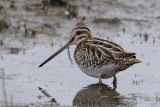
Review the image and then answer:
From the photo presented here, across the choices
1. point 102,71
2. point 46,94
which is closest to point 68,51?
point 102,71

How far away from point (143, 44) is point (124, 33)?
89cm

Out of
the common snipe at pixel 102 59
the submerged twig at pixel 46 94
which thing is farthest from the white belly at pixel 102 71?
the submerged twig at pixel 46 94

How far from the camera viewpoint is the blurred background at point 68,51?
8086 mm

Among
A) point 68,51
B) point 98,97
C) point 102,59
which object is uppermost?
point 68,51

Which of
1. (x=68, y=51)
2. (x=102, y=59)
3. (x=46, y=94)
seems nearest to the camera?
(x=46, y=94)

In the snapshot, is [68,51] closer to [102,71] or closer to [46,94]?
[102,71]

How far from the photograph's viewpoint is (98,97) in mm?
8203

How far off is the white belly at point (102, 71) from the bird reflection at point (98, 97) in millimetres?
163

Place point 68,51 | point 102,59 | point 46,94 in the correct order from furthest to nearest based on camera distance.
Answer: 1. point 68,51
2. point 102,59
3. point 46,94

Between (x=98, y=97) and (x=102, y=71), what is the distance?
55cm

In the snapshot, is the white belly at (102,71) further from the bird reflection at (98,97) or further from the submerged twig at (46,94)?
the submerged twig at (46,94)

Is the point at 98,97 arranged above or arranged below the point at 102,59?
below

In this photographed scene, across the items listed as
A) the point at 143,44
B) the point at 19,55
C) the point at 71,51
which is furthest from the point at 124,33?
the point at 19,55

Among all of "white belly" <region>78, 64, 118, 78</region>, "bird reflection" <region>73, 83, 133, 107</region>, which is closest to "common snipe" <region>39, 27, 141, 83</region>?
"white belly" <region>78, 64, 118, 78</region>
